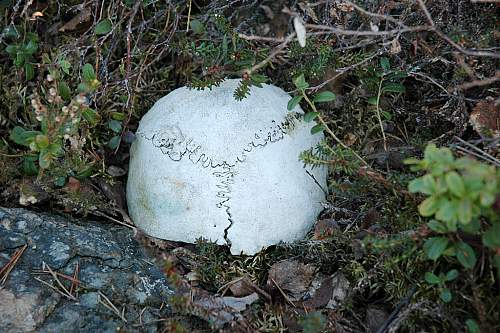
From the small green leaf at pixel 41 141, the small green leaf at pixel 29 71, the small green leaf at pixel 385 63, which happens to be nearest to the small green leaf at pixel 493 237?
the small green leaf at pixel 385 63

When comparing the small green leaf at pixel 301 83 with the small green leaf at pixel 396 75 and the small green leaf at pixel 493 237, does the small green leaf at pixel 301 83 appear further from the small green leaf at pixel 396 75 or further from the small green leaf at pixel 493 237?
the small green leaf at pixel 493 237

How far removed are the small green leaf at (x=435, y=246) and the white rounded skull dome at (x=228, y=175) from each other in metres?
0.64

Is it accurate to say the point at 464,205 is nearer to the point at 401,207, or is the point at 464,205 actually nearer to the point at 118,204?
the point at 401,207

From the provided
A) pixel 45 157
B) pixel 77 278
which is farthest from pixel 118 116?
pixel 77 278

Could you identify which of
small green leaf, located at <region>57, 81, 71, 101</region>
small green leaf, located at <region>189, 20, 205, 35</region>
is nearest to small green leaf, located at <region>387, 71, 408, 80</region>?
small green leaf, located at <region>189, 20, 205, 35</region>

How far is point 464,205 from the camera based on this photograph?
1548mm

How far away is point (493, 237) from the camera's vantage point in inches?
65.1

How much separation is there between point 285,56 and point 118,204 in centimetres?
99

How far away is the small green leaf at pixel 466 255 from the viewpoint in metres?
1.78

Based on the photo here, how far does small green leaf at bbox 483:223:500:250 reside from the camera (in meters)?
1.64

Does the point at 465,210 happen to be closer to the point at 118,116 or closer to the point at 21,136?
the point at 118,116

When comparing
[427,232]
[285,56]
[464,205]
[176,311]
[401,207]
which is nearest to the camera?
[464,205]

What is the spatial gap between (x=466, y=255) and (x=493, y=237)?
155 millimetres

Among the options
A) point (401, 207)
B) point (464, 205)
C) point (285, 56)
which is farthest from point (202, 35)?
point (464, 205)
